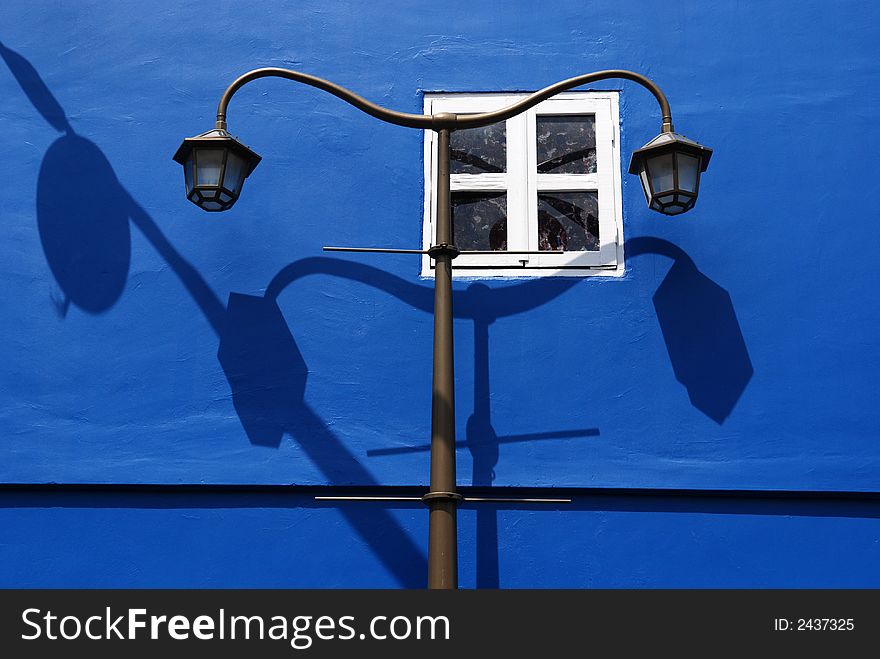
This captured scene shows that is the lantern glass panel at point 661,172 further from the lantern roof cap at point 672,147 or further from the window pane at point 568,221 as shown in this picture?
the window pane at point 568,221

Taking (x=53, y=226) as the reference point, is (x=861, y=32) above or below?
above

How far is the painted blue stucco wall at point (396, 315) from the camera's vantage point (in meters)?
5.45

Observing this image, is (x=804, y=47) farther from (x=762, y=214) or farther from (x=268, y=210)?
(x=268, y=210)

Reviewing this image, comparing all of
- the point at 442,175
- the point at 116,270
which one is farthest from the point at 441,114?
the point at 116,270

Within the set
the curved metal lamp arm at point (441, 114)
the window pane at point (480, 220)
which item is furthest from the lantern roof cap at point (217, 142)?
the window pane at point (480, 220)

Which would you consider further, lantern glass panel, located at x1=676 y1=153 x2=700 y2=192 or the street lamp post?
lantern glass panel, located at x1=676 y1=153 x2=700 y2=192

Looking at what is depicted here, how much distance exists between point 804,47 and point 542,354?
2.48m

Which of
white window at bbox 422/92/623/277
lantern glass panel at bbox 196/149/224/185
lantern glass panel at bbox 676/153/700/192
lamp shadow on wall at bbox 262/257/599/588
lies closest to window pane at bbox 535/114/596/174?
white window at bbox 422/92/623/277

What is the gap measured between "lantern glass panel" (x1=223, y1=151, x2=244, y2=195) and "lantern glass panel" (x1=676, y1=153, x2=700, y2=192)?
2.13m

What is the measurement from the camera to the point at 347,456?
5.57 metres

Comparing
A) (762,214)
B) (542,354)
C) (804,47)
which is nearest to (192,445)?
(542,354)

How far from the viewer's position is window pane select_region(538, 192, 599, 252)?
6012 millimetres

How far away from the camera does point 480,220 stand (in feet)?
20.0

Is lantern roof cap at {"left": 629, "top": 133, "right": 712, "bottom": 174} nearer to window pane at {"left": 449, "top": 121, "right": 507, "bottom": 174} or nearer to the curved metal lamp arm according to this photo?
the curved metal lamp arm
